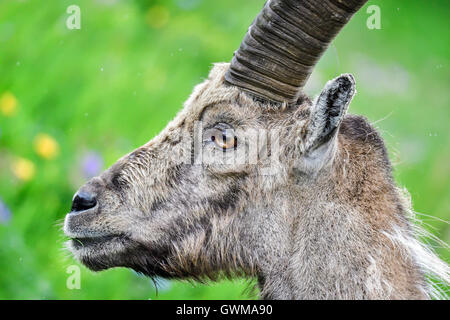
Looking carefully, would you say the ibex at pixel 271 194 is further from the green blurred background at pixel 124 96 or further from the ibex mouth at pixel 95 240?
the green blurred background at pixel 124 96

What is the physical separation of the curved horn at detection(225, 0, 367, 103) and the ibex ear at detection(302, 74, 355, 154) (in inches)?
12.8

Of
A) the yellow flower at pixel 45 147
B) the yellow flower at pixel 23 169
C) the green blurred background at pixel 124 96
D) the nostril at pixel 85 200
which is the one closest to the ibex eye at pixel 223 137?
the nostril at pixel 85 200

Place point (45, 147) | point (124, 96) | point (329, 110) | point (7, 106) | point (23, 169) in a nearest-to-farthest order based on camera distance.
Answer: point (329, 110) → point (23, 169) → point (45, 147) → point (7, 106) → point (124, 96)

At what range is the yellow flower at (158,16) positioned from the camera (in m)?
12.9

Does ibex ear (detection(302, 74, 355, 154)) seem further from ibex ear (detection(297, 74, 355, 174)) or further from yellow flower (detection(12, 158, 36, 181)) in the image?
yellow flower (detection(12, 158, 36, 181))

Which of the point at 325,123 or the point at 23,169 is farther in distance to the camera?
the point at 23,169

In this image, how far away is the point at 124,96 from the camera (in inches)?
415

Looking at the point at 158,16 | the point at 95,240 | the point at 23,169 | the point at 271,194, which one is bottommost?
the point at 95,240

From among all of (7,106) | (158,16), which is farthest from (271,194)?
(158,16)

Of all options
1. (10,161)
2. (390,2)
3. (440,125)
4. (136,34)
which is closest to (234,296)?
(10,161)

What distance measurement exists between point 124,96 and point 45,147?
223cm

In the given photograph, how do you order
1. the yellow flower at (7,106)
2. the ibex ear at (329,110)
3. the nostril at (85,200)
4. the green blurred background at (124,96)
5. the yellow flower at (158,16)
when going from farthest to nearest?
the yellow flower at (158,16) < the yellow flower at (7,106) < the green blurred background at (124,96) < the nostril at (85,200) < the ibex ear at (329,110)

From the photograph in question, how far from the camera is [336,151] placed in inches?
184

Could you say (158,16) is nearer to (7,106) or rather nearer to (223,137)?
(7,106)
